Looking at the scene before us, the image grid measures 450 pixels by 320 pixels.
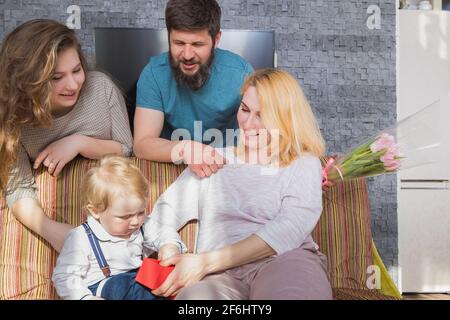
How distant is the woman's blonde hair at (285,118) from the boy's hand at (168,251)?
320mm

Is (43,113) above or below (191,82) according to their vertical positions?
below

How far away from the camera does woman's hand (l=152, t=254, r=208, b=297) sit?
138cm

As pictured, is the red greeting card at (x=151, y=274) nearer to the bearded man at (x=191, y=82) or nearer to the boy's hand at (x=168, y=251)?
the boy's hand at (x=168, y=251)

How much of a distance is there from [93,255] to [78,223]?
20cm

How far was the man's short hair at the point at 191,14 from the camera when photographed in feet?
6.08

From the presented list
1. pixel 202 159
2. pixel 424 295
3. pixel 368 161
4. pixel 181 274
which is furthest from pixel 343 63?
pixel 181 274

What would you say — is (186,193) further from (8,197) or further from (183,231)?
(8,197)

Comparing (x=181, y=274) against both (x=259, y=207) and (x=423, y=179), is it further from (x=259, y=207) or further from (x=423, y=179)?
(x=423, y=179)

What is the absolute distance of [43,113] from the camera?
1.54m

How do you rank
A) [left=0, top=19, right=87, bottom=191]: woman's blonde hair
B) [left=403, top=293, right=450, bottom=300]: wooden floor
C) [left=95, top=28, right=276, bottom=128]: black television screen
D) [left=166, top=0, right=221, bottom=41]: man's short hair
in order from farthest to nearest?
[left=403, top=293, right=450, bottom=300]: wooden floor → [left=95, top=28, right=276, bottom=128]: black television screen → [left=166, top=0, right=221, bottom=41]: man's short hair → [left=0, top=19, right=87, bottom=191]: woman's blonde hair

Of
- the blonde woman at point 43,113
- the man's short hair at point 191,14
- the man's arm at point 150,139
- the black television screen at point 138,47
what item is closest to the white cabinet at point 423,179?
the black television screen at point 138,47

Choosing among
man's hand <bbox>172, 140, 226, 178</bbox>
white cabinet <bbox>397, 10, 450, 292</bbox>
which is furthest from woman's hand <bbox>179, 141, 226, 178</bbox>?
white cabinet <bbox>397, 10, 450, 292</bbox>

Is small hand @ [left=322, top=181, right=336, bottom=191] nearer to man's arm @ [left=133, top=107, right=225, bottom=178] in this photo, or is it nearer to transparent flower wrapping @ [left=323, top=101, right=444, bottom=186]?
transparent flower wrapping @ [left=323, top=101, right=444, bottom=186]

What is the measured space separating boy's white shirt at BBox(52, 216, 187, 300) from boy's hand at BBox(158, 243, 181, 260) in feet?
0.05
